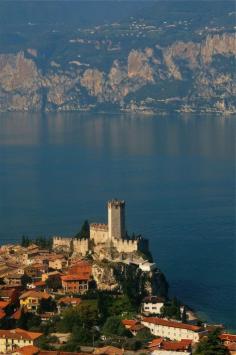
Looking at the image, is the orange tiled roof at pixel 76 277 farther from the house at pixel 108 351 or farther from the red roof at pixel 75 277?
the house at pixel 108 351

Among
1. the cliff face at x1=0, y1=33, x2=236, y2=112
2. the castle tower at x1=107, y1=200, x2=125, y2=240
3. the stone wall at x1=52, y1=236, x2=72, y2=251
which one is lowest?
the stone wall at x1=52, y1=236, x2=72, y2=251

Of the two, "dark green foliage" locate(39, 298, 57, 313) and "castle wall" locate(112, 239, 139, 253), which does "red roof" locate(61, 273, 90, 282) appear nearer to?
"dark green foliage" locate(39, 298, 57, 313)

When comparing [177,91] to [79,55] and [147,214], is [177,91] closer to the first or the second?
[79,55]

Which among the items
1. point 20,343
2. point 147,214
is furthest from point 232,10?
point 20,343

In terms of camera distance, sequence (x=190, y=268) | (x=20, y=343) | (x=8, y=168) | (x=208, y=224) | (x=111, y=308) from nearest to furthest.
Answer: (x=20, y=343) < (x=111, y=308) < (x=190, y=268) < (x=208, y=224) < (x=8, y=168)

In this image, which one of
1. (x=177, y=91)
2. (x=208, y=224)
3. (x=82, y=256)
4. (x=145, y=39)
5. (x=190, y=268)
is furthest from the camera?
(x=145, y=39)

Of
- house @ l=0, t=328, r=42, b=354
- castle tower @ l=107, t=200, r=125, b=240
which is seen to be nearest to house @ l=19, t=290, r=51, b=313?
house @ l=0, t=328, r=42, b=354
